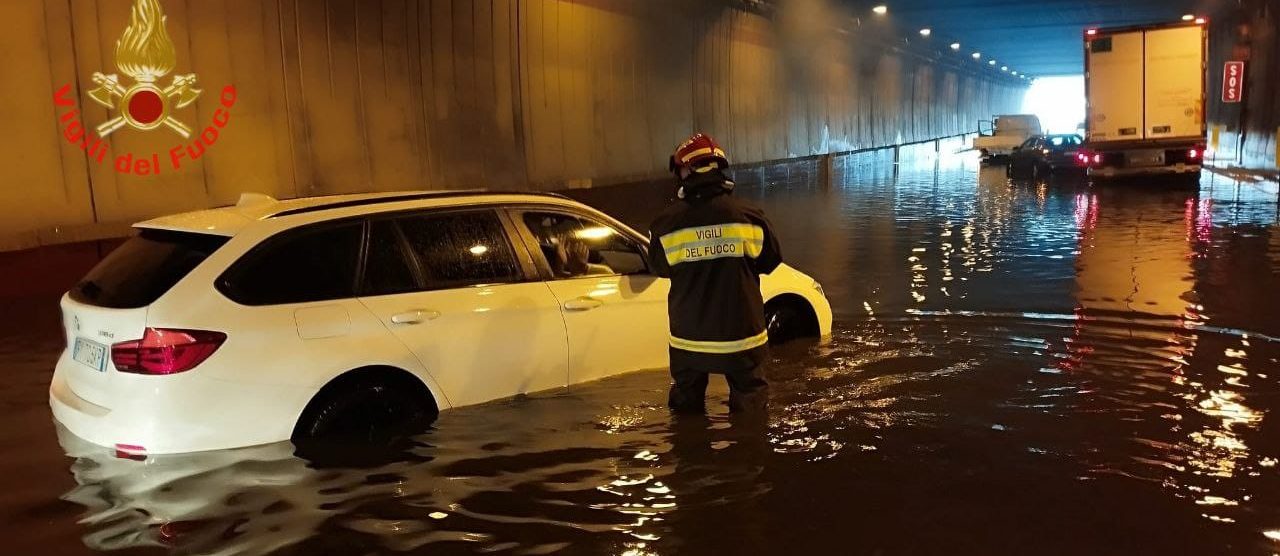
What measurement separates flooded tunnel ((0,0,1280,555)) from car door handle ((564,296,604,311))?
0.06 feet

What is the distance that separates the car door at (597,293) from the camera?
18.2 ft

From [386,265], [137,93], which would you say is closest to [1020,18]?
[137,93]

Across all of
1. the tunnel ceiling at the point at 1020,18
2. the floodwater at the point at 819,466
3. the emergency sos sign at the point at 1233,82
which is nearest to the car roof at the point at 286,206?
the floodwater at the point at 819,466

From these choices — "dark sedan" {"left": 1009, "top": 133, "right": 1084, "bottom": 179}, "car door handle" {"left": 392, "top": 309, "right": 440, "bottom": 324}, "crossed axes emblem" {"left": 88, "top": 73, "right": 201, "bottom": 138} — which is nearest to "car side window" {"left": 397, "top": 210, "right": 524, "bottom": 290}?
"car door handle" {"left": 392, "top": 309, "right": 440, "bottom": 324}

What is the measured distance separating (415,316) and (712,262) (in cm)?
146

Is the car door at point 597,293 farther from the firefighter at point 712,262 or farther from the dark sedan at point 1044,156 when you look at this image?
the dark sedan at point 1044,156

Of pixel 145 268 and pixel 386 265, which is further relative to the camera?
pixel 386 265

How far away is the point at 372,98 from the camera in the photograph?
532 inches

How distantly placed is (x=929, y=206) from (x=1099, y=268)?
9199mm

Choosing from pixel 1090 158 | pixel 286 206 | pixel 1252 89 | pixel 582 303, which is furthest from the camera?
pixel 1252 89

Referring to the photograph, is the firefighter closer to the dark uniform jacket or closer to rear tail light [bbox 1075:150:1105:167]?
the dark uniform jacket

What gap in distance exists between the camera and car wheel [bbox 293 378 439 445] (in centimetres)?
464

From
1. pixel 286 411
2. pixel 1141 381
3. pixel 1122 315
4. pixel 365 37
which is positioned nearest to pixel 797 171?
pixel 365 37

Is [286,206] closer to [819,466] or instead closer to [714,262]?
[714,262]
